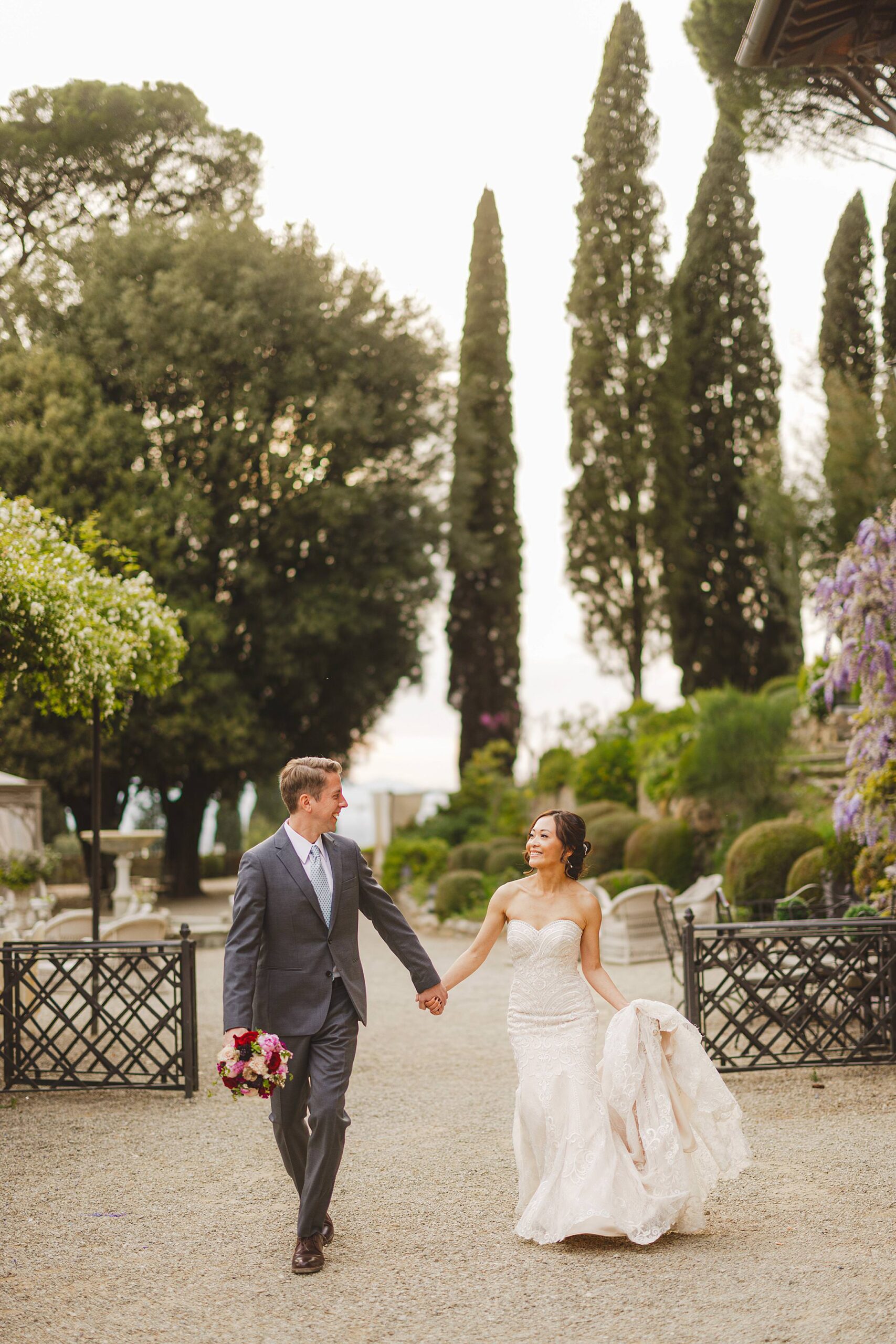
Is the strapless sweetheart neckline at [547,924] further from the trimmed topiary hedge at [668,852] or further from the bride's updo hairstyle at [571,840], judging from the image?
the trimmed topiary hedge at [668,852]

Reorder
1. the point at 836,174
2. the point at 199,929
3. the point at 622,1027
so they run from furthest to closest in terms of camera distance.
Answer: the point at 836,174 < the point at 199,929 < the point at 622,1027

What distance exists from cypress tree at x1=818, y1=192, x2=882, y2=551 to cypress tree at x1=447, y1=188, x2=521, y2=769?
6.40m

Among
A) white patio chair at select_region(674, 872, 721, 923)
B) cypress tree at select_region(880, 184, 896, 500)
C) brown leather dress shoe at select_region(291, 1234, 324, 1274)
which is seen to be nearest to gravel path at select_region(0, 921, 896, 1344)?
brown leather dress shoe at select_region(291, 1234, 324, 1274)

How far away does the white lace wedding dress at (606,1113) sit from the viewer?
163 inches

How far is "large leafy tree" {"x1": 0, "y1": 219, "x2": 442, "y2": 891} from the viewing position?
66.4 ft

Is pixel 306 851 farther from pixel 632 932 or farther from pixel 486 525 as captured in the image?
pixel 486 525

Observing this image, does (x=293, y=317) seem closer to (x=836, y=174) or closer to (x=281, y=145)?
(x=281, y=145)

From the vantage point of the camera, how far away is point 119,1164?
5602 mm

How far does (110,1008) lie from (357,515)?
12.9 m

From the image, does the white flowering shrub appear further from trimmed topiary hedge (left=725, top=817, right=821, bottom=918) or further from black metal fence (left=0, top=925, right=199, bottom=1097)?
trimmed topiary hedge (left=725, top=817, right=821, bottom=918)

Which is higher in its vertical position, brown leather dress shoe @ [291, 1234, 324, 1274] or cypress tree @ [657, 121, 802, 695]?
cypress tree @ [657, 121, 802, 695]

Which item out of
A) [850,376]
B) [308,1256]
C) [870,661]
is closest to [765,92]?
[850,376]

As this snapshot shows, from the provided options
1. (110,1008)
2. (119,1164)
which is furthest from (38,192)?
(119,1164)

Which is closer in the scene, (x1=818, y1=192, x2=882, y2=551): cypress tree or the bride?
the bride
